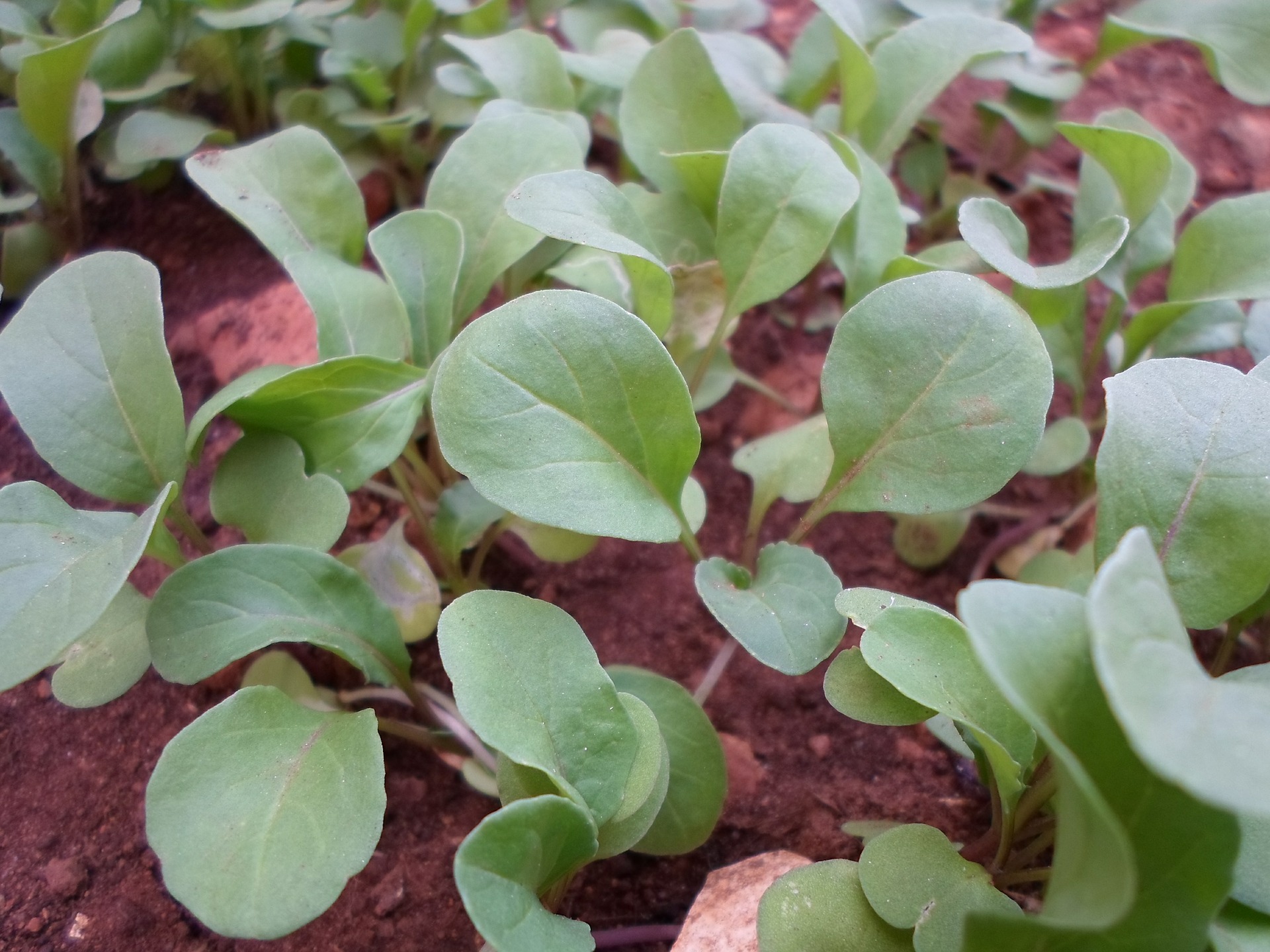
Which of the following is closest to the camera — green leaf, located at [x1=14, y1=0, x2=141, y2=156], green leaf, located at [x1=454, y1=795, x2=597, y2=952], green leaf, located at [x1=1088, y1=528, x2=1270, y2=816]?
green leaf, located at [x1=1088, y1=528, x2=1270, y2=816]

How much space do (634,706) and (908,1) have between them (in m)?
0.98

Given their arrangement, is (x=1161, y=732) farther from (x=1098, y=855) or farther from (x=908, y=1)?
(x=908, y=1)

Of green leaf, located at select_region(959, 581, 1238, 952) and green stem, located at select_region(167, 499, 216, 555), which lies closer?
green leaf, located at select_region(959, 581, 1238, 952)

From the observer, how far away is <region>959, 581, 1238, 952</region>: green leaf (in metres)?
0.45

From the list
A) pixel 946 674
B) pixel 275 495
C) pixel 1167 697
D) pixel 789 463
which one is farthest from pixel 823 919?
pixel 275 495

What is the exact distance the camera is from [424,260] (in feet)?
2.83

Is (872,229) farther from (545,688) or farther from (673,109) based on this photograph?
(545,688)

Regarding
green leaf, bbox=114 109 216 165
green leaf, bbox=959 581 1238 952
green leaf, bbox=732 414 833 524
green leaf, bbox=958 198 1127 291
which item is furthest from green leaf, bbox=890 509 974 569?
green leaf, bbox=114 109 216 165

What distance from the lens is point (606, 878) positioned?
0.78 metres

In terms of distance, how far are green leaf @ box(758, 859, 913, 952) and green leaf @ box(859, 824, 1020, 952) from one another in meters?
0.01

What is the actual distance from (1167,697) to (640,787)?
34 cm

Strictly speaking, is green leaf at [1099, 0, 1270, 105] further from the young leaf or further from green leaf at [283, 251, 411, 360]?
the young leaf

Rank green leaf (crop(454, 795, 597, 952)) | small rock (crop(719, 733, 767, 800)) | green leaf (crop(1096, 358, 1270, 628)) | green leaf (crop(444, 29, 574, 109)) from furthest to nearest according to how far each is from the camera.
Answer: green leaf (crop(444, 29, 574, 109))
small rock (crop(719, 733, 767, 800))
green leaf (crop(1096, 358, 1270, 628))
green leaf (crop(454, 795, 597, 952))

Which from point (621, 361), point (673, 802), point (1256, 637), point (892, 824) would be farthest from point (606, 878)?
point (1256, 637)
